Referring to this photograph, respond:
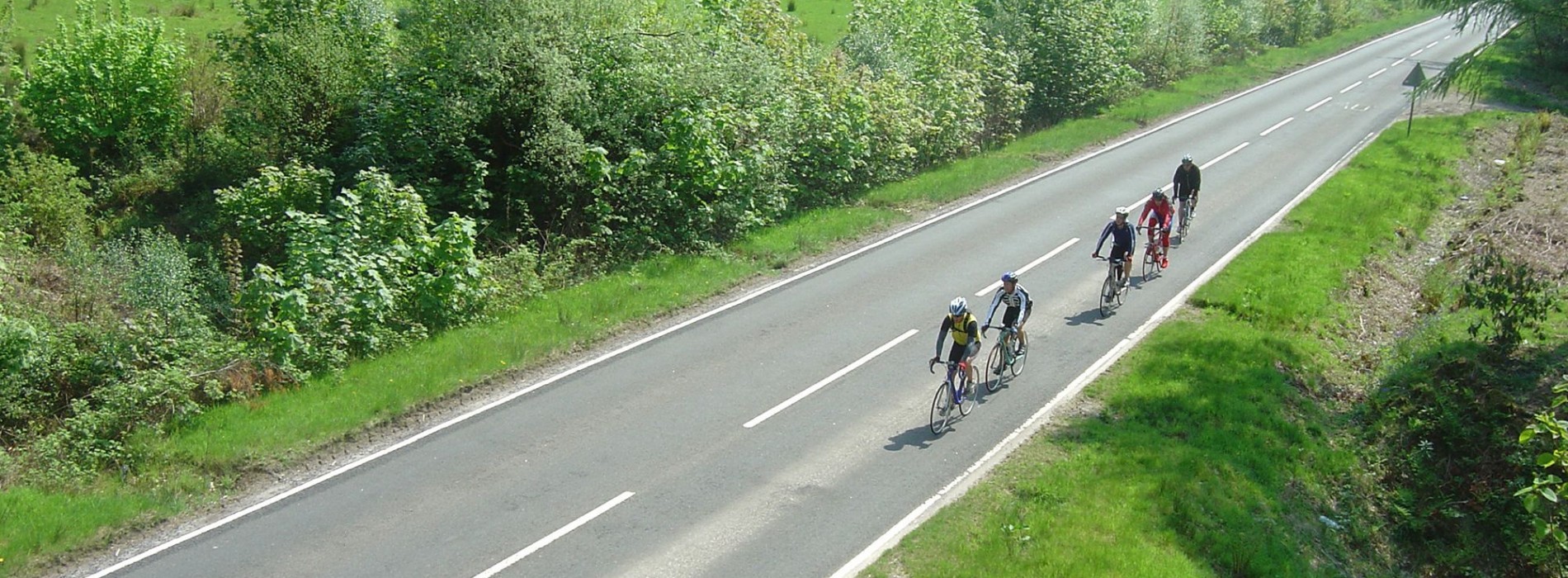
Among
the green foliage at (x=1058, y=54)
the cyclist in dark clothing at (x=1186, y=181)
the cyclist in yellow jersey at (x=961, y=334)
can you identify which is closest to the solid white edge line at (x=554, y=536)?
the cyclist in yellow jersey at (x=961, y=334)

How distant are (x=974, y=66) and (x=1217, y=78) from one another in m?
18.5

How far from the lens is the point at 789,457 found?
579 inches

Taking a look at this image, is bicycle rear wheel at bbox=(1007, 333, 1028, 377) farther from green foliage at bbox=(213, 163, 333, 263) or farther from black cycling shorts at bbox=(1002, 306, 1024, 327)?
green foliage at bbox=(213, 163, 333, 263)

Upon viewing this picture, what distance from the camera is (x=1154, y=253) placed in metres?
22.5

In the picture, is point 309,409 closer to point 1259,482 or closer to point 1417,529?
point 1259,482

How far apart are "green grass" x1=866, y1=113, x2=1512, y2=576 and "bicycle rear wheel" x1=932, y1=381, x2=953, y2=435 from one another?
48.3 inches

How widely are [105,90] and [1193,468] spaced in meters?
27.6

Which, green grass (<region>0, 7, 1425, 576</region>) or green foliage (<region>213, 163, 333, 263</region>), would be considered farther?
green foliage (<region>213, 163, 333, 263</region>)

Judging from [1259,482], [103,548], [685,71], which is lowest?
[1259,482]

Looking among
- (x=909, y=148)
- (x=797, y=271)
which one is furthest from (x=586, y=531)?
(x=909, y=148)

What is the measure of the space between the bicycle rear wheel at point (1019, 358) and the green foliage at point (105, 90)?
Result: 77.1ft

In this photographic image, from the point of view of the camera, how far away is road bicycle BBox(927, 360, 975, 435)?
604 inches

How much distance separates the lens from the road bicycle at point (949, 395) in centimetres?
1535

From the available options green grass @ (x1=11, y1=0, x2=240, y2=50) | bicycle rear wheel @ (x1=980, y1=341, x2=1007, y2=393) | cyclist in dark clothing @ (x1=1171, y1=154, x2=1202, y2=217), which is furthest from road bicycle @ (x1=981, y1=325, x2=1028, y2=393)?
green grass @ (x1=11, y1=0, x2=240, y2=50)
